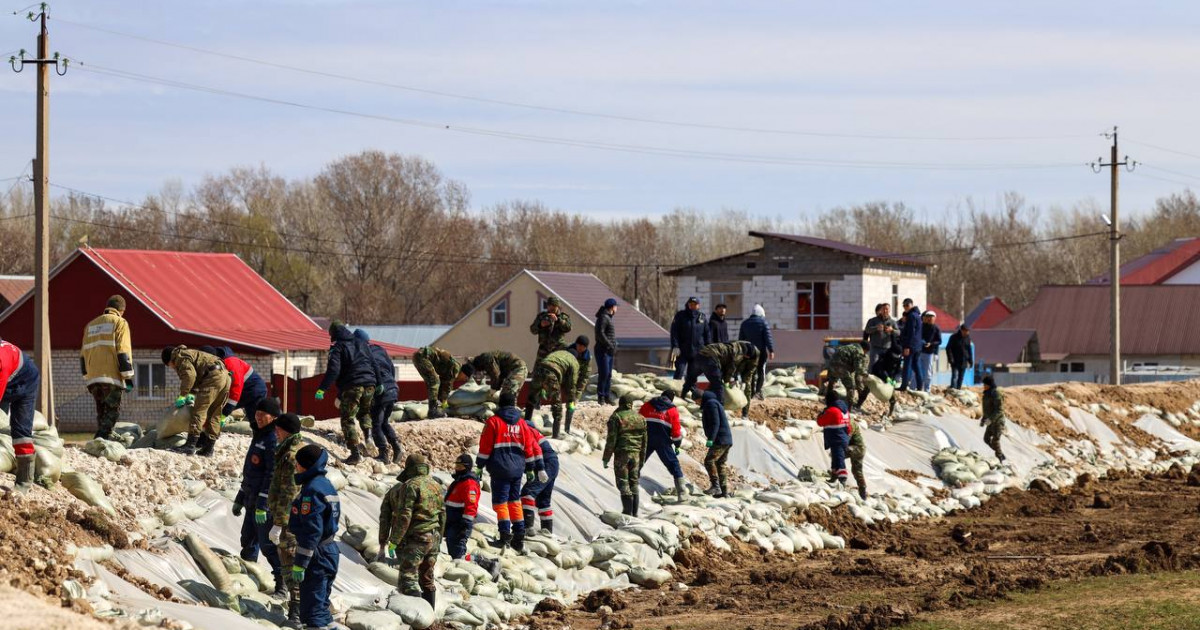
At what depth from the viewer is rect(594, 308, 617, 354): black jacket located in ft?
64.8

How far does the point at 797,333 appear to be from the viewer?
48.3 m

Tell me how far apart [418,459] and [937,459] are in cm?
1419

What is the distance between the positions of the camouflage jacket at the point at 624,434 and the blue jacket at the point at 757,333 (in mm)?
5942

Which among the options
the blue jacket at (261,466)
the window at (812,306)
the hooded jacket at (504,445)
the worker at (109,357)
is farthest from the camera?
the window at (812,306)

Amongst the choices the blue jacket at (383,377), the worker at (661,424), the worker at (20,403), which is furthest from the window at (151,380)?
the worker at (20,403)

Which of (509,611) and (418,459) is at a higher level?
(418,459)

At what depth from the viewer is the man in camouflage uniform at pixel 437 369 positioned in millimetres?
17938

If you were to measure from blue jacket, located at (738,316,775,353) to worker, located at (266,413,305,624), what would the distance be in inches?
451

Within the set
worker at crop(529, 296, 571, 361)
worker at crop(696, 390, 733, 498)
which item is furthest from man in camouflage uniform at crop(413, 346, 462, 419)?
worker at crop(696, 390, 733, 498)

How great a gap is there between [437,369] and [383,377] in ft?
7.84

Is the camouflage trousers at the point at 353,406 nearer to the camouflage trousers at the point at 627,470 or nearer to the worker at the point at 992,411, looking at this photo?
the camouflage trousers at the point at 627,470

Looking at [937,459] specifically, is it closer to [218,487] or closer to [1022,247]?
[218,487]

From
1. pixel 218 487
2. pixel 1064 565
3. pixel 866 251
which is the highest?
pixel 866 251

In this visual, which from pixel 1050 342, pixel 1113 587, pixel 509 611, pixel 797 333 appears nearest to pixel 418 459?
pixel 509 611
